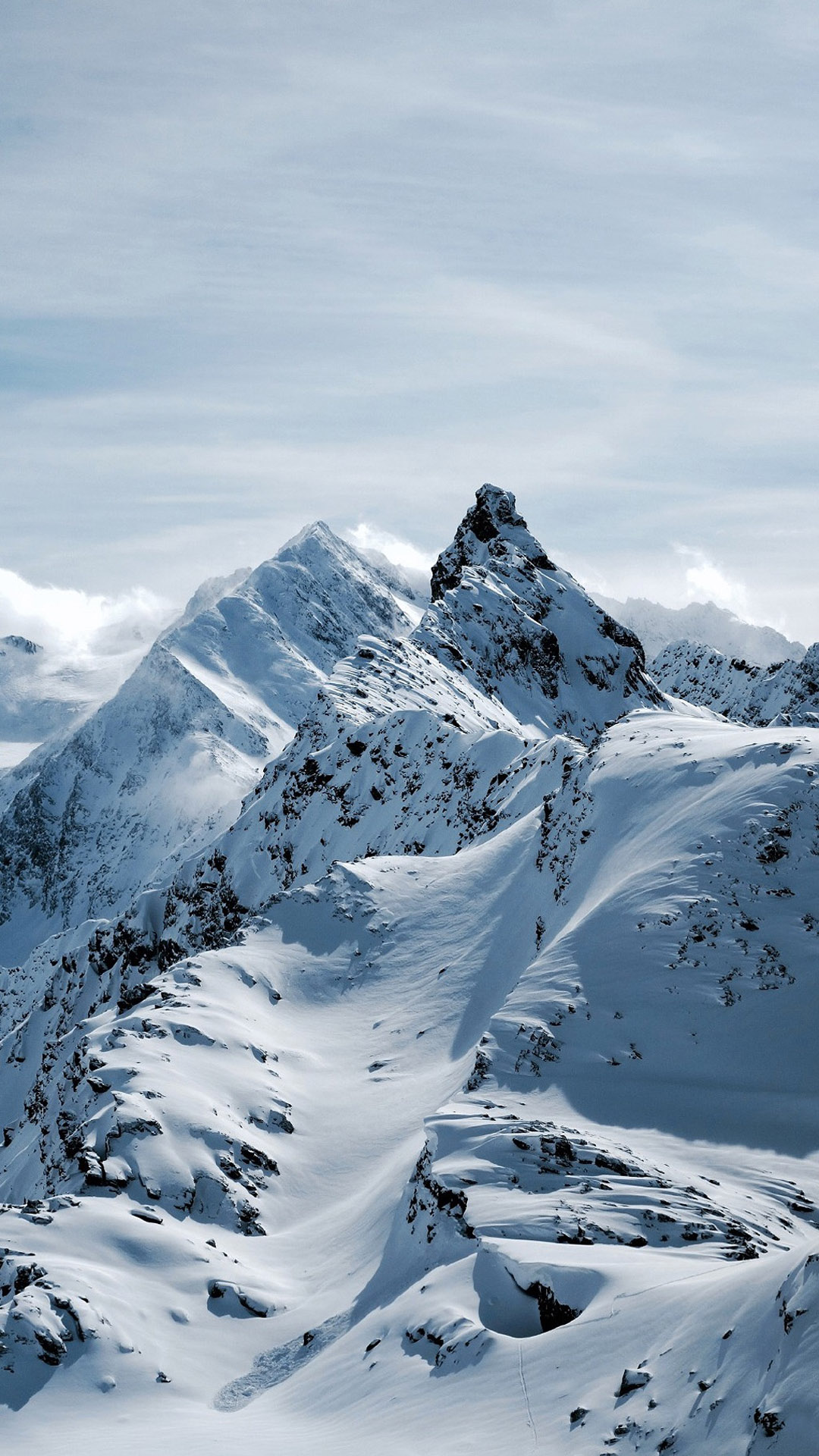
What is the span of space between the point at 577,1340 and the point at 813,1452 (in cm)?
602

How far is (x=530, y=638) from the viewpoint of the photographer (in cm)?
10725

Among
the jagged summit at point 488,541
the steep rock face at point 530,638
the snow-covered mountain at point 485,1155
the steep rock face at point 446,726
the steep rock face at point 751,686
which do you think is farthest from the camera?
the steep rock face at point 751,686

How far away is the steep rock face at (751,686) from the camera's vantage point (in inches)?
5684

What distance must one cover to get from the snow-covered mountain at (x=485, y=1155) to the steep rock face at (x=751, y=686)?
293 feet

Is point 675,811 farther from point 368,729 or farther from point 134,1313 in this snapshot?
point 368,729

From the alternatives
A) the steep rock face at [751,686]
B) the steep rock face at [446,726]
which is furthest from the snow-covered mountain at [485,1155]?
the steep rock face at [751,686]

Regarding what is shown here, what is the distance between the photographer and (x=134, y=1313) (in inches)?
1017

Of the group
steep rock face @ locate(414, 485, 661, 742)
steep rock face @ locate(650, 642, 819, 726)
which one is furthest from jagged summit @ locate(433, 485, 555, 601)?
steep rock face @ locate(650, 642, 819, 726)

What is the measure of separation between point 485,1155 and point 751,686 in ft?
500

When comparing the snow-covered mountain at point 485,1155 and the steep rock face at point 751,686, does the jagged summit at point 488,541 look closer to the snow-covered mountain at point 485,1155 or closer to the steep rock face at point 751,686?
the steep rock face at point 751,686

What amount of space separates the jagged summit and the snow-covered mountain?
6542cm

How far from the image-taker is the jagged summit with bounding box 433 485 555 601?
123m

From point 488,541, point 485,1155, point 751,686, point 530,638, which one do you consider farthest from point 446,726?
point 751,686

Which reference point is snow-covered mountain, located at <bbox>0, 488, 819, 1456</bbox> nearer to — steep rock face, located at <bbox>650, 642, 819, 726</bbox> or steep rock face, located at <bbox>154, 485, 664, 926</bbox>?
steep rock face, located at <bbox>154, 485, 664, 926</bbox>
